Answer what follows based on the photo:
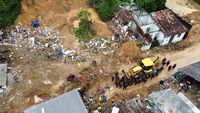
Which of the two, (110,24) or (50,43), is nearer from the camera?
(50,43)

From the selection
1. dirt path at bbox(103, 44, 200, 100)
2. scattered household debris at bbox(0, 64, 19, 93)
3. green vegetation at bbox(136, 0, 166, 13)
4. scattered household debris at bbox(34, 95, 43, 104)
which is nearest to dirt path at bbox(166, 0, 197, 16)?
green vegetation at bbox(136, 0, 166, 13)

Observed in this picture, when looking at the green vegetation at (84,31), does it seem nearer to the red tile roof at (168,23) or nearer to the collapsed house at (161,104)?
the red tile roof at (168,23)

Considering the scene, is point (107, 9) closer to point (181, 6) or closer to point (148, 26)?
point (148, 26)

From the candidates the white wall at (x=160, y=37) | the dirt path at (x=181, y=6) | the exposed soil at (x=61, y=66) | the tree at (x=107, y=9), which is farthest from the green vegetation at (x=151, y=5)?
the exposed soil at (x=61, y=66)

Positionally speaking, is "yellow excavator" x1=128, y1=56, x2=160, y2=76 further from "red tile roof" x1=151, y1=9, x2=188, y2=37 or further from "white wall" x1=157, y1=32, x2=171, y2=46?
"red tile roof" x1=151, y1=9, x2=188, y2=37

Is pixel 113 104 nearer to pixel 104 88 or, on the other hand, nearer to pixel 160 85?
pixel 104 88

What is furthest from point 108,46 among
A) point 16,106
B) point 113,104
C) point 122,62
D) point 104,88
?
point 16,106

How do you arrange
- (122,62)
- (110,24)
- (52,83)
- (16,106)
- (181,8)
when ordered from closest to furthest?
(16,106)
(52,83)
(122,62)
(110,24)
(181,8)
